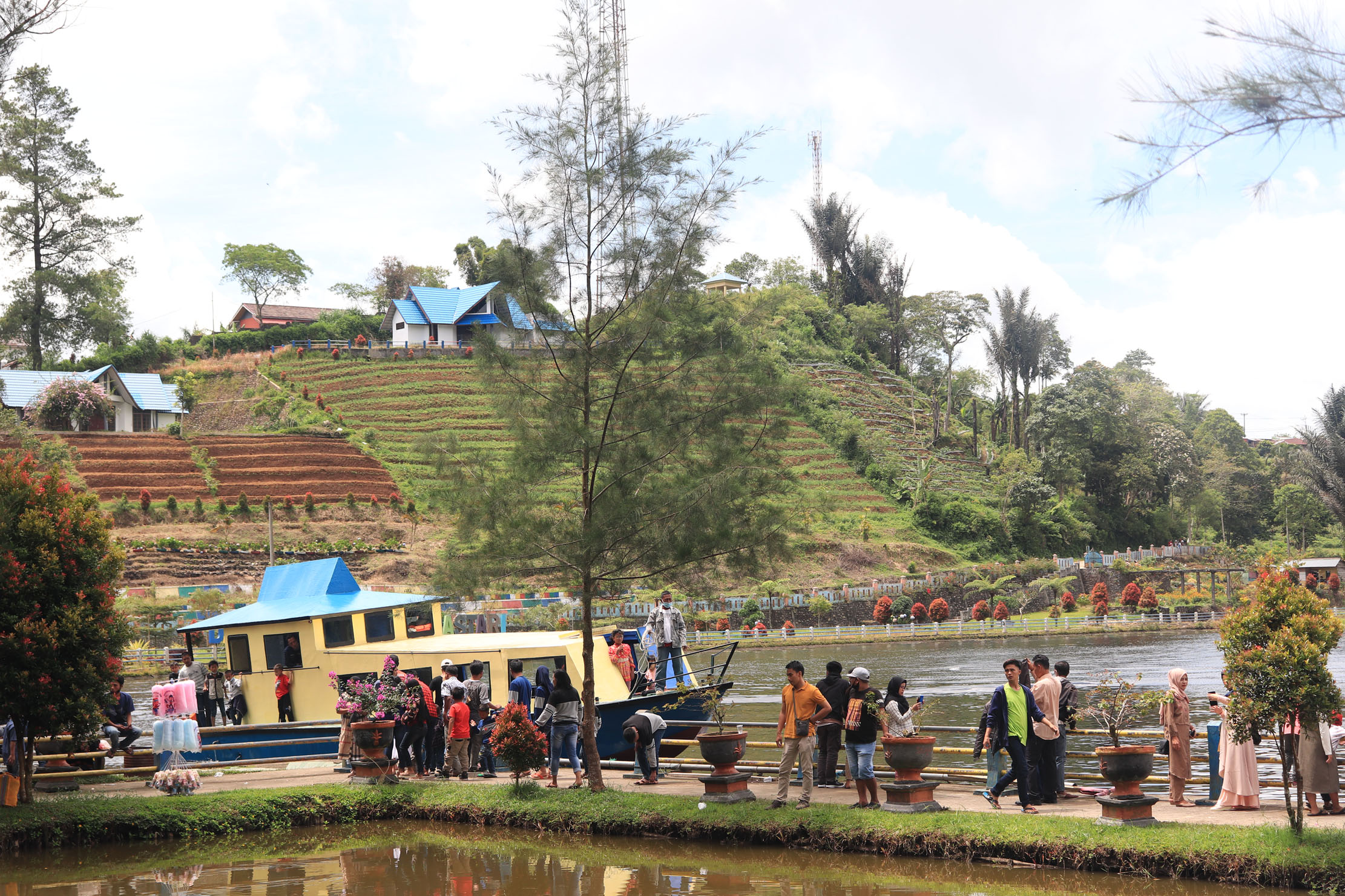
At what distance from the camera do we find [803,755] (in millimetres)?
12375

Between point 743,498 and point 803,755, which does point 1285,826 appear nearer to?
Answer: point 803,755

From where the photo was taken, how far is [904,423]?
303ft

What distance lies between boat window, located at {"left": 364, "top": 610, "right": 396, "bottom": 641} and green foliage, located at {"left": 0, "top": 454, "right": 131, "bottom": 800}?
545cm

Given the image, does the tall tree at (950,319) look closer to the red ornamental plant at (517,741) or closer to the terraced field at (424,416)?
the terraced field at (424,416)

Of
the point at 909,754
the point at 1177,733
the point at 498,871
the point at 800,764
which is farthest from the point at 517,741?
the point at 1177,733

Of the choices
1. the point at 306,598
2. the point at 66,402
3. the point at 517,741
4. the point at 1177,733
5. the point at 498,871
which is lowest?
the point at 498,871

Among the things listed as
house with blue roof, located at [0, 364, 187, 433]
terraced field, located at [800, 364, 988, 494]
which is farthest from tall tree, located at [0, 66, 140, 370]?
terraced field, located at [800, 364, 988, 494]

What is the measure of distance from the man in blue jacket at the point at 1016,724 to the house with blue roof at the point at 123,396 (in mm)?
70910

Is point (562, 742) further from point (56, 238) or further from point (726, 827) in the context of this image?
point (56, 238)

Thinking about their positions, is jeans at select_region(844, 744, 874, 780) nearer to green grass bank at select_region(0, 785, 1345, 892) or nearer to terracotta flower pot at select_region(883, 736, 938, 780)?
terracotta flower pot at select_region(883, 736, 938, 780)

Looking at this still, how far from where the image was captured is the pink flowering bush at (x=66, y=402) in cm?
6888

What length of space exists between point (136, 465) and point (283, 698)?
52.4m

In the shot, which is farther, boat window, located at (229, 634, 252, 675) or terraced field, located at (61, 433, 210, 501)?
terraced field, located at (61, 433, 210, 501)

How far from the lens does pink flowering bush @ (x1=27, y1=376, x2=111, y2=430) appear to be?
6888 cm
